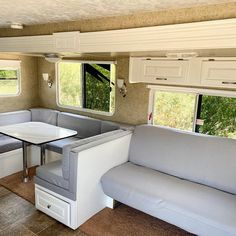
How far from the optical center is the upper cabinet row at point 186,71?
2449 millimetres

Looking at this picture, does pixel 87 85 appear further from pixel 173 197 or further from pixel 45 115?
pixel 173 197

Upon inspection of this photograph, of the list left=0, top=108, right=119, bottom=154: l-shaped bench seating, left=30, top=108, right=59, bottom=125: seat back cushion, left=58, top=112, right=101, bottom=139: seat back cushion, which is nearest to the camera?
left=0, top=108, right=119, bottom=154: l-shaped bench seating

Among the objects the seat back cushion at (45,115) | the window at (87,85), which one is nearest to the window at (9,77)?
the seat back cushion at (45,115)

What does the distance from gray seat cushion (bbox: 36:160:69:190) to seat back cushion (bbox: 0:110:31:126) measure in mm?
1845

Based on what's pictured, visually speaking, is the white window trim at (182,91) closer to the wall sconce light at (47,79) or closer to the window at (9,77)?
the wall sconce light at (47,79)

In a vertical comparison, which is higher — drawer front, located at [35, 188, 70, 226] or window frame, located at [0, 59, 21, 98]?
window frame, located at [0, 59, 21, 98]

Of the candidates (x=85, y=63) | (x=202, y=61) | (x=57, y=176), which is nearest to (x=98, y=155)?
(x=57, y=176)

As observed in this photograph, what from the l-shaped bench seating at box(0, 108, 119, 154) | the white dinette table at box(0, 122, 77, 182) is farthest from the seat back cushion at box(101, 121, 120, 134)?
the white dinette table at box(0, 122, 77, 182)

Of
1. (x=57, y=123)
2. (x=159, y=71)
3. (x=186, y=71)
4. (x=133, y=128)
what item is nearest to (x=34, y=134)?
(x=57, y=123)

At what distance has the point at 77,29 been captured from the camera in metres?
1.88

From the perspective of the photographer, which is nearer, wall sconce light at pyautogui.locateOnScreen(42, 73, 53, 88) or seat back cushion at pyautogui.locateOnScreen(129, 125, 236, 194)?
seat back cushion at pyautogui.locateOnScreen(129, 125, 236, 194)

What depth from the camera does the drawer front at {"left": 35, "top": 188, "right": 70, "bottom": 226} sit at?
243 cm

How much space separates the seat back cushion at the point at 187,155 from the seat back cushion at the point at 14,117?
2383mm

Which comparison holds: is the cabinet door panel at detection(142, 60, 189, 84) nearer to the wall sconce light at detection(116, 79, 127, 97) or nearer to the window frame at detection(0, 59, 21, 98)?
the wall sconce light at detection(116, 79, 127, 97)
